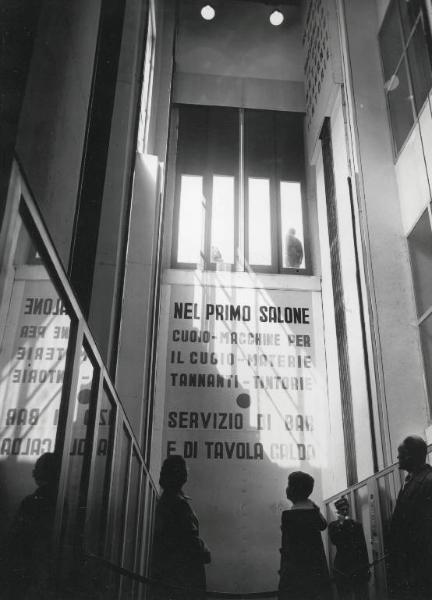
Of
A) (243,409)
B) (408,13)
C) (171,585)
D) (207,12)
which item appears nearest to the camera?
(171,585)

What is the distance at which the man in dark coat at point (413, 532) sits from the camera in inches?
123

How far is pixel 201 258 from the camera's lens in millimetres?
11742

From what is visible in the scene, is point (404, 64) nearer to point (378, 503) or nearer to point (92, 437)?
point (378, 503)

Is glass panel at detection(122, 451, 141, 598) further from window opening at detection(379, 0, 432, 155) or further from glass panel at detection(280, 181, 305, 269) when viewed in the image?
glass panel at detection(280, 181, 305, 269)

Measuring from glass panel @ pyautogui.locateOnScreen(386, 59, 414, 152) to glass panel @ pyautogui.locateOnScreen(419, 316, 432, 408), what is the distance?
298 cm

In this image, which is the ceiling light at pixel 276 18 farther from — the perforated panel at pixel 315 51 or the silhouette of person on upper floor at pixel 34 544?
the silhouette of person on upper floor at pixel 34 544

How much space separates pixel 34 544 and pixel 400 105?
29.1 feet

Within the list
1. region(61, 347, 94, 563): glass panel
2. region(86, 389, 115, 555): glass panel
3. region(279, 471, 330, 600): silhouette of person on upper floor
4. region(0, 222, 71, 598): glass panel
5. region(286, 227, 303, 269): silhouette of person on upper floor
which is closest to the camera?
region(0, 222, 71, 598): glass panel

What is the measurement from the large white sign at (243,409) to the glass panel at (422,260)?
300 cm

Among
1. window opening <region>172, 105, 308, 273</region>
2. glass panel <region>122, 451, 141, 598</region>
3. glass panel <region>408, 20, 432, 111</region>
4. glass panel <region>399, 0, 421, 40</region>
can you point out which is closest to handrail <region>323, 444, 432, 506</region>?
glass panel <region>122, 451, 141, 598</region>

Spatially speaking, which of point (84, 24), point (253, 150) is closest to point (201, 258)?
point (253, 150)

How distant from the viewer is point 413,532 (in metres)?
3.33

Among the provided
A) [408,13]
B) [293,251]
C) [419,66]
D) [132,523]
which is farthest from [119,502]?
[293,251]

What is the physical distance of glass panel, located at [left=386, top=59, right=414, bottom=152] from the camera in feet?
28.5
